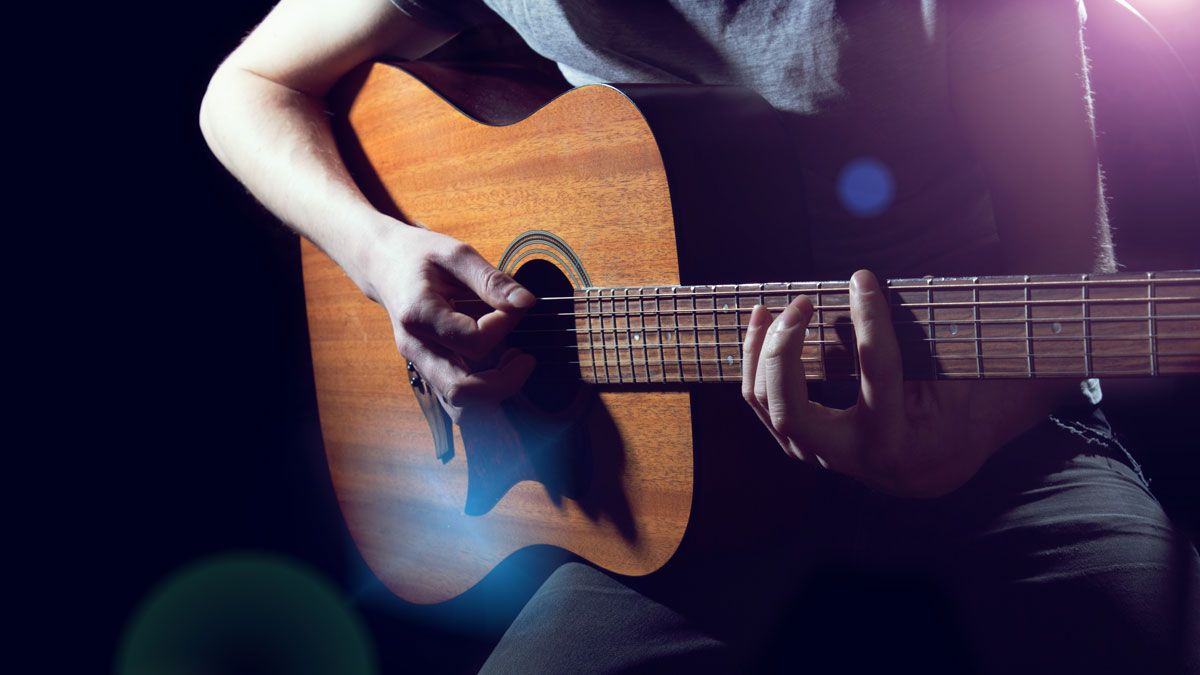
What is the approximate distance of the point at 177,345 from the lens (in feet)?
4.70

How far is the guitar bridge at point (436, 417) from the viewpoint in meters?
1.06

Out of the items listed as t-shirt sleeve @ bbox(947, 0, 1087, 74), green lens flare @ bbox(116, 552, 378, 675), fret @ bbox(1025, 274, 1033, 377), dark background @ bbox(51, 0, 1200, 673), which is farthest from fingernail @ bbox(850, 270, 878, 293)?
green lens flare @ bbox(116, 552, 378, 675)

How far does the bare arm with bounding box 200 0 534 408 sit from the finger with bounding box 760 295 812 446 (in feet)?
0.97

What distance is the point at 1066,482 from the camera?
2.87ft

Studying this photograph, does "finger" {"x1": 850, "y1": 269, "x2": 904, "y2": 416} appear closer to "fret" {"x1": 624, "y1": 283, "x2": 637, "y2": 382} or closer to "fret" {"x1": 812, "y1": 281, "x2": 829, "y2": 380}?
"fret" {"x1": 812, "y1": 281, "x2": 829, "y2": 380}

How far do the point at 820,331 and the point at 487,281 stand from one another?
38 centimetres

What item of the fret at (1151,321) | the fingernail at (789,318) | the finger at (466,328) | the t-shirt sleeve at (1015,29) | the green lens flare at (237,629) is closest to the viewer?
the fret at (1151,321)

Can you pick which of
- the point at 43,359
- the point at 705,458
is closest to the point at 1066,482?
the point at 705,458

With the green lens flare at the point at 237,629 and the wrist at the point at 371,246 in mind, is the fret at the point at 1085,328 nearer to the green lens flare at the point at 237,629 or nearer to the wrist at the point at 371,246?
the wrist at the point at 371,246

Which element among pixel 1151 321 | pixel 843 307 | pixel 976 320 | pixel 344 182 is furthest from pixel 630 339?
pixel 344 182

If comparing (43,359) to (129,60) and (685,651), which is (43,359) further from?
(685,651)

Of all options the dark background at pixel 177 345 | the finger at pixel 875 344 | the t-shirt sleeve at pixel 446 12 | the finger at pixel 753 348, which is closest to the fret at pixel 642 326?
the finger at pixel 753 348

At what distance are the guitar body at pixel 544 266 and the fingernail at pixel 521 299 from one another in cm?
6

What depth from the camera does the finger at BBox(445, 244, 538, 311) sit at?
33.7 inches
